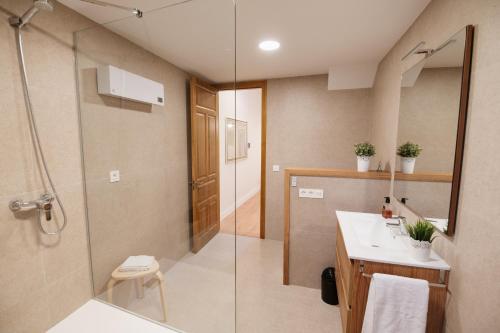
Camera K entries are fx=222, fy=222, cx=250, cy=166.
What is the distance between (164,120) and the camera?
6.63 feet

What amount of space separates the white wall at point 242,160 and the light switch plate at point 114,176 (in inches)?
37.2

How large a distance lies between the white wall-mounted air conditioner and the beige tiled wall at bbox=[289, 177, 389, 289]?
157 cm

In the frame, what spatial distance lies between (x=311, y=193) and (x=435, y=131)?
1.10m

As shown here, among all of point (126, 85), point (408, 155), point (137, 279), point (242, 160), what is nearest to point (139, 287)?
point (137, 279)

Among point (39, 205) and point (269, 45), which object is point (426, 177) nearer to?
point (269, 45)

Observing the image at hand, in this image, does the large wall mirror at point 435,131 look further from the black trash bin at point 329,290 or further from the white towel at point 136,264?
the white towel at point 136,264

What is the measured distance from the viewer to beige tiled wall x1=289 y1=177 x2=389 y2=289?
2098 millimetres

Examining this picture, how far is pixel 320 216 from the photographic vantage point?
7.29ft

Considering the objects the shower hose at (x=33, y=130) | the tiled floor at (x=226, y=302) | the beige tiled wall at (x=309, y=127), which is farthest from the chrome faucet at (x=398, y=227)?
the shower hose at (x=33, y=130)

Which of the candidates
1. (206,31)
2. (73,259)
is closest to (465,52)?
(206,31)

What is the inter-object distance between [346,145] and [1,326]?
3.51 m

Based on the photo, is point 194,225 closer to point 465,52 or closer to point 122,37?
point 122,37

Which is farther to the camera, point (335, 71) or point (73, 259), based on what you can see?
point (335, 71)

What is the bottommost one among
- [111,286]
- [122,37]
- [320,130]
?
[111,286]
